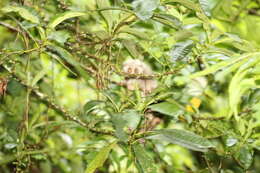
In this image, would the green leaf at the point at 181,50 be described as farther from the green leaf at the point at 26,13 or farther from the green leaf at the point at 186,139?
the green leaf at the point at 26,13

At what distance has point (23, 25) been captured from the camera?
690mm

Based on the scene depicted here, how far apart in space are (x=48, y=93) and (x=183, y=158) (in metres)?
0.49

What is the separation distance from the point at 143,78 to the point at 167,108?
0.14m

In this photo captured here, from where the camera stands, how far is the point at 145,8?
539 mm

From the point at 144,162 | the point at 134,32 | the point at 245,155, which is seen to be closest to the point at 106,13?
the point at 134,32

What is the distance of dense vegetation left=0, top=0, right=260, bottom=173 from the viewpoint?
1.88 feet

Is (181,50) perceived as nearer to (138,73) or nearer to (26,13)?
(138,73)

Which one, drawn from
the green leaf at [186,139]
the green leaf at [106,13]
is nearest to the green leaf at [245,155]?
the green leaf at [186,139]

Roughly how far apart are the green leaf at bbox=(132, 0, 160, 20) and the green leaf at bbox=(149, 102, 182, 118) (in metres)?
0.19

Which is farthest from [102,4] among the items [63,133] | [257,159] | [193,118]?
[257,159]

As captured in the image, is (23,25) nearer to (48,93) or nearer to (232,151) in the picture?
(48,93)

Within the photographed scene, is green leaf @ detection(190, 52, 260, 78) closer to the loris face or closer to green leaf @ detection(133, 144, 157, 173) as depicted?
green leaf @ detection(133, 144, 157, 173)

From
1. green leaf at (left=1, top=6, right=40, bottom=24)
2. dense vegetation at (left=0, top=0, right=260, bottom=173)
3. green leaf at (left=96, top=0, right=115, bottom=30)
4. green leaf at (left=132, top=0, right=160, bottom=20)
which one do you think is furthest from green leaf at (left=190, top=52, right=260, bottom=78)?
green leaf at (left=1, top=6, right=40, bottom=24)

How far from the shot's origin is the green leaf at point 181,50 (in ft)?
2.01
